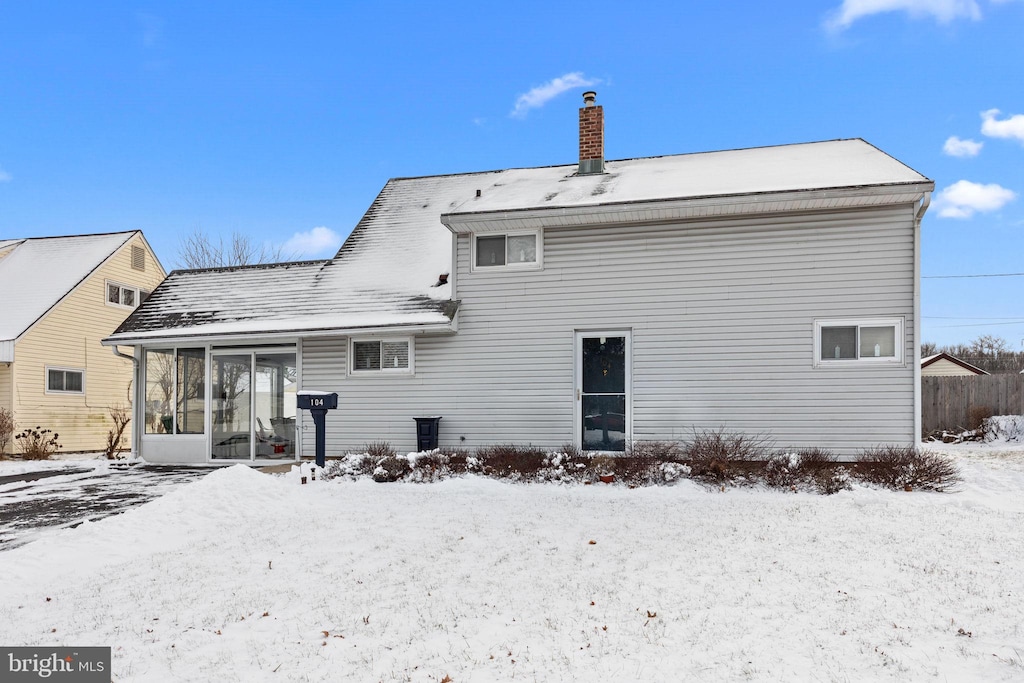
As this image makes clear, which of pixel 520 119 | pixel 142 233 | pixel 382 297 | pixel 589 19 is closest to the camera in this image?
pixel 382 297

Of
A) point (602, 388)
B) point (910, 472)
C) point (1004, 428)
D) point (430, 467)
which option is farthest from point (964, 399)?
point (430, 467)

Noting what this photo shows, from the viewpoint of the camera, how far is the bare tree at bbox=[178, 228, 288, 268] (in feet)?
114

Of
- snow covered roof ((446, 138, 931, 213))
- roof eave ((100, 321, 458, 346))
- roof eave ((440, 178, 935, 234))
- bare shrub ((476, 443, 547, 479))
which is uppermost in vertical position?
snow covered roof ((446, 138, 931, 213))

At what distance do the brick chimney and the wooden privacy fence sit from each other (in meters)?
12.4

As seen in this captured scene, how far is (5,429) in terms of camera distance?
59.2 feet

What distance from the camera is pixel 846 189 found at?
10523 millimetres

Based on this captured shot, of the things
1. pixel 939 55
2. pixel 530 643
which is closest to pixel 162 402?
pixel 530 643

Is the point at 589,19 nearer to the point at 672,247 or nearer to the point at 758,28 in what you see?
the point at 758,28

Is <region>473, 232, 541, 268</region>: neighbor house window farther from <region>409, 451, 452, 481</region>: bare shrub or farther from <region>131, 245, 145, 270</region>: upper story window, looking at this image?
<region>131, 245, 145, 270</region>: upper story window

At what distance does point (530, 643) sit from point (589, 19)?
1343 cm

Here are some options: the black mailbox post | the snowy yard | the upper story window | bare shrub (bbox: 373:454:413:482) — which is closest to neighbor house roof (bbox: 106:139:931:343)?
the black mailbox post

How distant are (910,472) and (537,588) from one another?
6448mm

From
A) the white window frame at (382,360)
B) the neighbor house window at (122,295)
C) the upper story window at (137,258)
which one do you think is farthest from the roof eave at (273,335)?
the upper story window at (137,258)

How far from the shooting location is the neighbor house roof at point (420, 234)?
1191 cm
